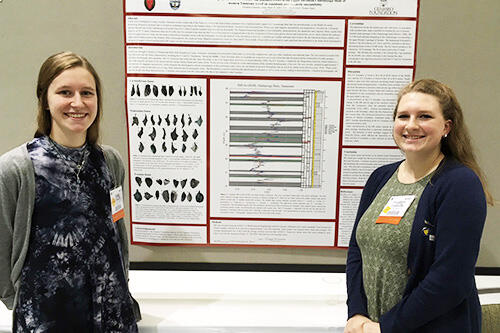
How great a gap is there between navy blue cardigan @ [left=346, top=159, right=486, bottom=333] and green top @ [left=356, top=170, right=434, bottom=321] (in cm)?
3

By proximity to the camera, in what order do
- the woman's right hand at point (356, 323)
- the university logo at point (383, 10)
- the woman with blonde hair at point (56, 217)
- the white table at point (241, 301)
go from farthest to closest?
the university logo at point (383, 10), the white table at point (241, 301), the woman's right hand at point (356, 323), the woman with blonde hair at point (56, 217)

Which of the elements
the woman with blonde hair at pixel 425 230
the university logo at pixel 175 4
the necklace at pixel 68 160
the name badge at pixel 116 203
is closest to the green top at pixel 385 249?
the woman with blonde hair at pixel 425 230

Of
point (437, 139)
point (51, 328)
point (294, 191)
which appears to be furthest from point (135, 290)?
point (437, 139)

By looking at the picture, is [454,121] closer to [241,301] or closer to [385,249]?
[385,249]

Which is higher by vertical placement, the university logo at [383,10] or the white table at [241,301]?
the university logo at [383,10]

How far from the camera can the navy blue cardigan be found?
1.14 m

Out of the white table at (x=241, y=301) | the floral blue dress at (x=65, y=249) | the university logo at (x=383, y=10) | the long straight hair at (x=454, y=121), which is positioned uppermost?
the university logo at (x=383, y=10)

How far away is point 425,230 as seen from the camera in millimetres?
1208

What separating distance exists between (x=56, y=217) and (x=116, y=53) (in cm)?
103

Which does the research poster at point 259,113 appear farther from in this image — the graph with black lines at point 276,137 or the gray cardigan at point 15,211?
the gray cardigan at point 15,211

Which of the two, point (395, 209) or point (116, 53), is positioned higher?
point (116, 53)

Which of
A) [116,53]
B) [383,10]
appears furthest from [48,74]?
[383,10]

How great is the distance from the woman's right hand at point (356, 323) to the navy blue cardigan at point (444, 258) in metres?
0.09

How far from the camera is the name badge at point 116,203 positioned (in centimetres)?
143
